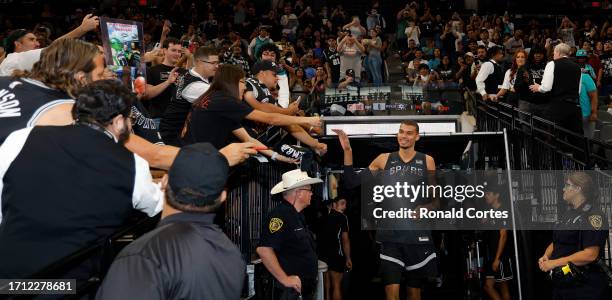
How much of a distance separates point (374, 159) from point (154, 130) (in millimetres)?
3941

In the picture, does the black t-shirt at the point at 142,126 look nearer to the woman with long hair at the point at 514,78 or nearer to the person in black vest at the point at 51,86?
the person in black vest at the point at 51,86

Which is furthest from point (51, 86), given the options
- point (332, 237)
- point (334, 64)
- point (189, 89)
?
point (334, 64)

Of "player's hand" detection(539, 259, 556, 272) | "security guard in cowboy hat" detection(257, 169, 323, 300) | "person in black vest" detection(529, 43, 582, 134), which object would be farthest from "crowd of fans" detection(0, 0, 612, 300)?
"player's hand" detection(539, 259, 556, 272)

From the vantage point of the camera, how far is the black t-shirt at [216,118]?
5.41m

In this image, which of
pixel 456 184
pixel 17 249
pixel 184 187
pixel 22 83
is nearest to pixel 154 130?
pixel 22 83

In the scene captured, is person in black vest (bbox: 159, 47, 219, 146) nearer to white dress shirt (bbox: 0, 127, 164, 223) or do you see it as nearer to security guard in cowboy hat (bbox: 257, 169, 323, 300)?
security guard in cowboy hat (bbox: 257, 169, 323, 300)

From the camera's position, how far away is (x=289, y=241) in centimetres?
645

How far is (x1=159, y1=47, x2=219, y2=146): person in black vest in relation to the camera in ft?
20.4

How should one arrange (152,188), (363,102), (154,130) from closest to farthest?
(152,188) < (154,130) < (363,102)

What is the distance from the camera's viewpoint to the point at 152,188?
10.6 feet

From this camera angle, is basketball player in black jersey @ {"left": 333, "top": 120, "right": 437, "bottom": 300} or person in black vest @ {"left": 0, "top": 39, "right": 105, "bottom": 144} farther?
basketball player in black jersey @ {"left": 333, "top": 120, "right": 437, "bottom": 300}

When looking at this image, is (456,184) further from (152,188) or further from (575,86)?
(152,188)

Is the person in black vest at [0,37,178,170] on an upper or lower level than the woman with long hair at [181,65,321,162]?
upper

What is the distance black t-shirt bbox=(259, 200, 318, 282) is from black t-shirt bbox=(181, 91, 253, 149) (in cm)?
117
